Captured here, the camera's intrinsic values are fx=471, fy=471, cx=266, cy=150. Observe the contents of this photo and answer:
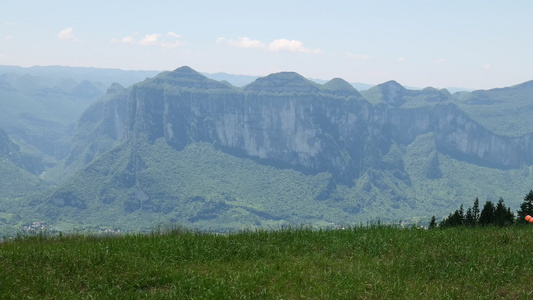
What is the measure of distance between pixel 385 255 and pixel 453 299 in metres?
Answer: 3.45

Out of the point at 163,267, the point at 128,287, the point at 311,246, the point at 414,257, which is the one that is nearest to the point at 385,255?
the point at 414,257

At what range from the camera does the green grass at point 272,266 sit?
10969 millimetres

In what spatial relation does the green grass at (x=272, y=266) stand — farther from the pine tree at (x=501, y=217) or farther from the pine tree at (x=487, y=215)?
the pine tree at (x=487, y=215)

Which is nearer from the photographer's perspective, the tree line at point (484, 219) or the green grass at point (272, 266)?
the green grass at point (272, 266)

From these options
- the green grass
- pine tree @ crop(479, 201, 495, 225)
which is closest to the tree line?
pine tree @ crop(479, 201, 495, 225)

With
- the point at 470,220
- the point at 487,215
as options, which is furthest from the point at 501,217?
the point at 470,220

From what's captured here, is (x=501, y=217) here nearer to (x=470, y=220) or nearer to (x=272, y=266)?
(x=470, y=220)

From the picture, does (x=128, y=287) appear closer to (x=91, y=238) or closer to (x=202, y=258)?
(x=202, y=258)

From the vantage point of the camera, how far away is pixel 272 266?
1262cm

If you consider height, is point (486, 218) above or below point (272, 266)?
below

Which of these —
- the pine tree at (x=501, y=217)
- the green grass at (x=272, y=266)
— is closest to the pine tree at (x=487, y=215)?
the pine tree at (x=501, y=217)

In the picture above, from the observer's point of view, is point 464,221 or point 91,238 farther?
point 464,221

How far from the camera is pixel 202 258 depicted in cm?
1362

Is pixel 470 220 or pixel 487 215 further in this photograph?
pixel 487 215
